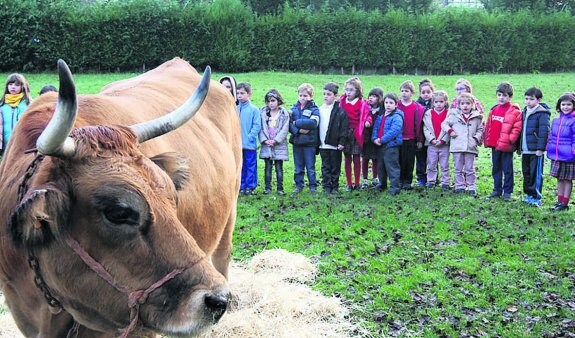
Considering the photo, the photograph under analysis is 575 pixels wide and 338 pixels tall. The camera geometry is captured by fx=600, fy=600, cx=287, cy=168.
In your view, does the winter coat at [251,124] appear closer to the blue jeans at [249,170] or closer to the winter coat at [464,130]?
the blue jeans at [249,170]

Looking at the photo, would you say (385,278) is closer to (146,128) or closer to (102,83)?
(146,128)

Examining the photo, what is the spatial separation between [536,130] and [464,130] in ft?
3.84

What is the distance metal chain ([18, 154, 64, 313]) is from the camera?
269 cm

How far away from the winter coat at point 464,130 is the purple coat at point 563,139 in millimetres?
1250

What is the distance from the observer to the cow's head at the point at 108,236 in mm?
2543

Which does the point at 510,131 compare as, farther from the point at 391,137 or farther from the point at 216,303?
the point at 216,303

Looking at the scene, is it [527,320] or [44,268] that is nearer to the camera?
[44,268]

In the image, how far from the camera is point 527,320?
18.4ft

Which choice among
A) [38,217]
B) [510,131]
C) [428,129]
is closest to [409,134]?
[428,129]

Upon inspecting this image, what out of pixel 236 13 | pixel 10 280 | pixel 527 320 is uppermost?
pixel 236 13

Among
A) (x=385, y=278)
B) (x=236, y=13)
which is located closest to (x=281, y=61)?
(x=236, y=13)

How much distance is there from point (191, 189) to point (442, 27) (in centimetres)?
2559

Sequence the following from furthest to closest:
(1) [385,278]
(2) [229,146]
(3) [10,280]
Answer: (1) [385,278]
(2) [229,146]
(3) [10,280]

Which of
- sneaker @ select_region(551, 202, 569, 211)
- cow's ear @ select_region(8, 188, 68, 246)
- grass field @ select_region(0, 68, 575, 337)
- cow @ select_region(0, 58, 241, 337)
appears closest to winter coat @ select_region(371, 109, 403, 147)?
grass field @ select_region(0, 68, 575, 337)
